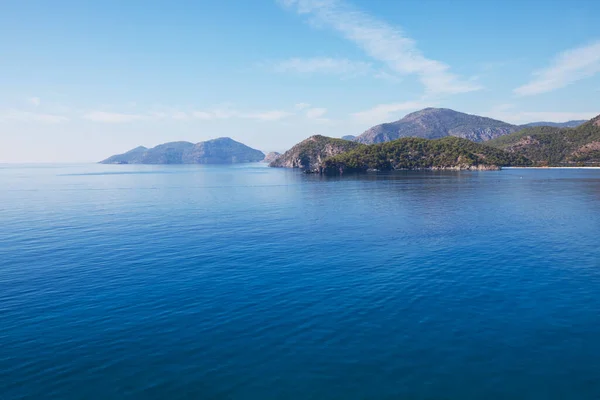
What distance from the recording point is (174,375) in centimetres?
2270

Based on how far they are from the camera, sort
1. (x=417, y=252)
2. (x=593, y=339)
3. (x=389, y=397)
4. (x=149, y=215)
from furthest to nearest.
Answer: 1. (x=149, y=215)
2. (x=417, y=252)
3. (x=593, y=339)
4. (x=389, y=397)

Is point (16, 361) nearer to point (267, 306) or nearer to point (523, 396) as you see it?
point (267, 306)

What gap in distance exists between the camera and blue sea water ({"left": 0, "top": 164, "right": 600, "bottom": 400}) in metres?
22.1

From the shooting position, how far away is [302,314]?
31.4 meters

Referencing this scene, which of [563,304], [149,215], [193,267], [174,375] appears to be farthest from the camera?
[149,215]

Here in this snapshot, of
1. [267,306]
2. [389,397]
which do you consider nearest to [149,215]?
[267,306]

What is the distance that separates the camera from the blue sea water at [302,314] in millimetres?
22078

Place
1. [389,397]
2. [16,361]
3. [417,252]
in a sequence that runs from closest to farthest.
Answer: [389,397] → [16,361] → [417,252]

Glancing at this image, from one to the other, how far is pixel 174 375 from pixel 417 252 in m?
37.4

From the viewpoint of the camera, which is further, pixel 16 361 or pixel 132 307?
pixel 132 307

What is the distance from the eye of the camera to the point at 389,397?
809 inches

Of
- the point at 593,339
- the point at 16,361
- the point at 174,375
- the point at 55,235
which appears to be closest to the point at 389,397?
the point at 174,375

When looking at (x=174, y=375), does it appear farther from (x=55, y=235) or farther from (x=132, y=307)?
(x=55, y=235)

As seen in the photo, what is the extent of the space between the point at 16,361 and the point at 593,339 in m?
41.3
